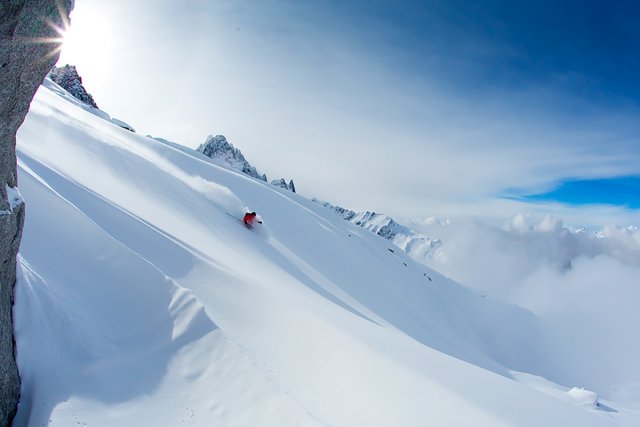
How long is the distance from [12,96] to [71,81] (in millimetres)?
78028

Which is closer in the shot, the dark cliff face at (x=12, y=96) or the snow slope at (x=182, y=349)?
the dark cliff face at (x=12, y=96)

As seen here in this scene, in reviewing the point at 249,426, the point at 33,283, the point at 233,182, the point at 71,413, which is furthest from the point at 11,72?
the point at 233,182

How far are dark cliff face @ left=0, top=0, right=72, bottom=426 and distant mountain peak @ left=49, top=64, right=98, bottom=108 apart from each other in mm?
72376

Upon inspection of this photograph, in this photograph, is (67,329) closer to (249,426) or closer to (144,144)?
(249,426)

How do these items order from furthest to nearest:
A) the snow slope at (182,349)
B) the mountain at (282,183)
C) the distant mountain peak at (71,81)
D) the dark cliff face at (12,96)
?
the mountain at (282,183) → the distant mountain peak at (71,81) → the snow slope at (182,349) → the dark cliff face at (12,96)

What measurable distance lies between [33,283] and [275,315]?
13.5 ft

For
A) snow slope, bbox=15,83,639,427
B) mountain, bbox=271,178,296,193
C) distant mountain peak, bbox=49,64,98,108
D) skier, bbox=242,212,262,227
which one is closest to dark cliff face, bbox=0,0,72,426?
snow slope, bbox=15,83,639,427

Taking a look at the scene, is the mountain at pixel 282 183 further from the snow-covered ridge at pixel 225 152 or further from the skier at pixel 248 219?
the skier at pixel 248 219

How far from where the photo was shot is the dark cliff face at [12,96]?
11.4 feet

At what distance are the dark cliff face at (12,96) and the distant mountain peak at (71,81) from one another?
237ft

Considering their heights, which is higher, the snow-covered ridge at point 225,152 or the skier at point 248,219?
the snow-covered ridge at point 225,152

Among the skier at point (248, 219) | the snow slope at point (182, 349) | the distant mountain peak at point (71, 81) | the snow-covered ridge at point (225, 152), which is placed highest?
the snow-covered ridge at point (225, 152)

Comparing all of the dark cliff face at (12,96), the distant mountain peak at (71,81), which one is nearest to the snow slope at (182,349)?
the dark cliff face at (12,96)

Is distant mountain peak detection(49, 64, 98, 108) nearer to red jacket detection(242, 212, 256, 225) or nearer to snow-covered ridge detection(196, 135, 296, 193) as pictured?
red jacket detection(242, 212, 256, 225)
